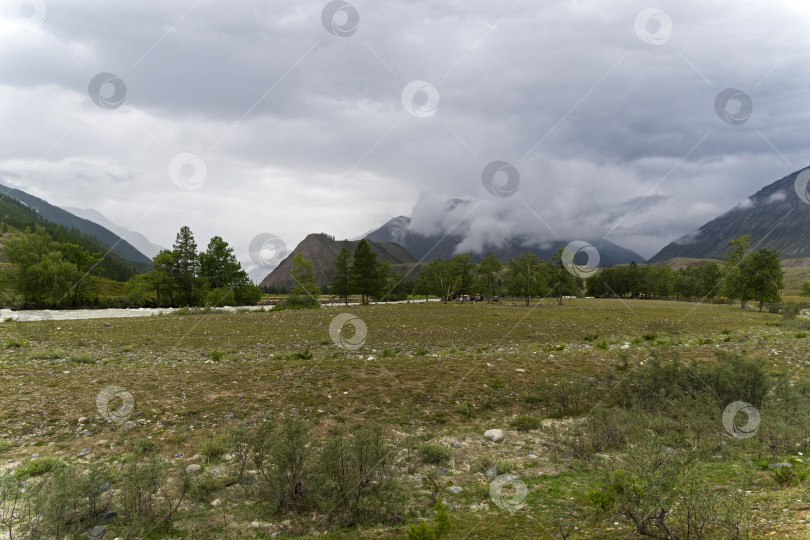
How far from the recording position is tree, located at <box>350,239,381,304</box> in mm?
80125

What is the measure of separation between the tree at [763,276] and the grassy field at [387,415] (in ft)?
144

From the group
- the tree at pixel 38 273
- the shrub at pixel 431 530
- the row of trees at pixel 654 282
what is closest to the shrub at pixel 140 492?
the shrub at pixel 431 530

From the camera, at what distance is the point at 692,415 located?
30.5 ft

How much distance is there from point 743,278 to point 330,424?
71.8m

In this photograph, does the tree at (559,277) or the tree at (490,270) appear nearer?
the tree at (559,277)

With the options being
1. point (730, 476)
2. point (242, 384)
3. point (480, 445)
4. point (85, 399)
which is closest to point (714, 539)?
point (730, 476)

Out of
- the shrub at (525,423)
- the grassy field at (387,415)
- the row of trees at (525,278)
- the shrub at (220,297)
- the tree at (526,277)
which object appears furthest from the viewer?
the tree at (526,277)

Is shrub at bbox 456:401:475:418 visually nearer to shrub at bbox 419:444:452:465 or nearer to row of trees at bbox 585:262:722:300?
shrub at bbox 419:444:452:465

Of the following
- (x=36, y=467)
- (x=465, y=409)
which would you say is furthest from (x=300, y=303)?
(x=36, y=467)

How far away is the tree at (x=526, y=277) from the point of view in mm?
75375

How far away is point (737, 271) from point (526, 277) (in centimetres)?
3317

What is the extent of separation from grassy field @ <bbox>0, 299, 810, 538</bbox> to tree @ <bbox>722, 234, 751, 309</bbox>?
1802 inches

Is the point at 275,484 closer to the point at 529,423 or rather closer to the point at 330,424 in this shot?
the point at 330,424

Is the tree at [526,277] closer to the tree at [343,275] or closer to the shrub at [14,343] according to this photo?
the tree at [343,275]
